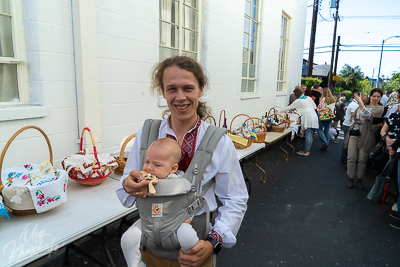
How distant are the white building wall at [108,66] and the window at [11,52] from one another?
0.07 meters

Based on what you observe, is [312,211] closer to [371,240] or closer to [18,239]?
[371,240]

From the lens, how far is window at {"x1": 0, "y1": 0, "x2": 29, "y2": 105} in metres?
2.28

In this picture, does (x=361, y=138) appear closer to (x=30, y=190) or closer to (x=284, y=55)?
(x=30, y=190)

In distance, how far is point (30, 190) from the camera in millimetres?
1688

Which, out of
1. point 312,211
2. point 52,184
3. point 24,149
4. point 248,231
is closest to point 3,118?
point 24,149

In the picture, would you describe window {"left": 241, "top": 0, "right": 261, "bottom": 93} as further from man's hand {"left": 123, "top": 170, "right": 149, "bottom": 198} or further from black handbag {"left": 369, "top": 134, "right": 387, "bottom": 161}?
man's hand {"left": 123, "top": 170, "right": 149, "bottom": 198}

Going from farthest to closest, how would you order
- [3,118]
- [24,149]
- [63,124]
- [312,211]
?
1. [312,211]
2. [63,124]
3. [24,149]
4. [3,118]

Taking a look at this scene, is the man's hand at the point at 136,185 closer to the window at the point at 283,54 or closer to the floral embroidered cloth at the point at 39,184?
the floral embroidered cloth at the point at 39,184

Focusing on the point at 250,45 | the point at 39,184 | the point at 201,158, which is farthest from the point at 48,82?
the point at 250,45

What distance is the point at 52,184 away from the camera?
1.79 metres

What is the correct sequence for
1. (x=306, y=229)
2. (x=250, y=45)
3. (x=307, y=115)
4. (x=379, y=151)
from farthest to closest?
(x=307, y=115) → (x=250, y=45) → (x=379, y=151) → (x=306, y=229)

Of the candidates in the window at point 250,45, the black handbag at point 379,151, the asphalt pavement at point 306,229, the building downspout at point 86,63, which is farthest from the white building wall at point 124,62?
the black handbag at point 379,151

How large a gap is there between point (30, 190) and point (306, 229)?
3151 mm

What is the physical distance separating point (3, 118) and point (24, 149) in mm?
364
